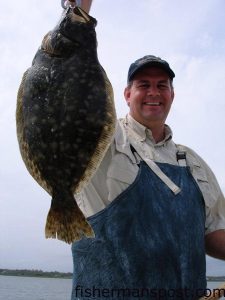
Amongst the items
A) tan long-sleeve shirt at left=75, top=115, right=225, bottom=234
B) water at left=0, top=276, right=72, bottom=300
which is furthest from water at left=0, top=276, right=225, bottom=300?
tan long-sleeve shirt at left=75, top=115, right=225, bottom=234

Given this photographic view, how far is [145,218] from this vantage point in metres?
4.26

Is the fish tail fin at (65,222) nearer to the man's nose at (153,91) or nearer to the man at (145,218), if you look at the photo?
the man at (145,218)

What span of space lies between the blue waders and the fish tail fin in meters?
0.77

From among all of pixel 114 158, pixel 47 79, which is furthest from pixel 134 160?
pixel 47 79

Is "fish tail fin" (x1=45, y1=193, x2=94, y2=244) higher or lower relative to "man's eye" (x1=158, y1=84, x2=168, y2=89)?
lower

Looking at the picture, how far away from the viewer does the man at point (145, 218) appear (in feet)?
13.6

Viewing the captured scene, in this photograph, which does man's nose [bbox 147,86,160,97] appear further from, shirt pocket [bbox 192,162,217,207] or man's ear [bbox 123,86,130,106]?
shirt pocket [bbox 192,162,217,207]

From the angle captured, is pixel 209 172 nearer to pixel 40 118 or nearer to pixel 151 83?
pixel 151 83

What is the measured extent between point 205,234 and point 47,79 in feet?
8.80

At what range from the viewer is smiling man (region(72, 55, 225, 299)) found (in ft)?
13.6

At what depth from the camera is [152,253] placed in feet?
13.8

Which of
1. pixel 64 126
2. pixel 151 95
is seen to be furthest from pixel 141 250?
pixel 151 95

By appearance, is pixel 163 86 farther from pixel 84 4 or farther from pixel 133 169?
pixel 84 4

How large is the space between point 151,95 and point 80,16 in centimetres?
159
